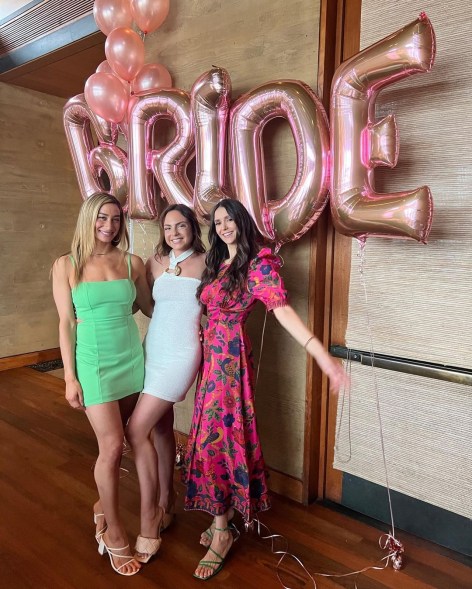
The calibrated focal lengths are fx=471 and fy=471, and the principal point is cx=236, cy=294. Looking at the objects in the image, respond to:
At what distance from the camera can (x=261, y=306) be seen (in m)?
2.11

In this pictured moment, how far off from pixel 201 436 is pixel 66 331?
0.59m

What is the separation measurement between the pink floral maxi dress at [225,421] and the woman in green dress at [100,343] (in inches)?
10.6

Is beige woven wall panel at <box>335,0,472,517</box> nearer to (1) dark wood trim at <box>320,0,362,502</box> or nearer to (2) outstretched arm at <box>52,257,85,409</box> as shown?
(1) dark wood trim at <box>320,0,362,502</box>

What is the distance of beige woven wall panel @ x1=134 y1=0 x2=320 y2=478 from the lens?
1910 millimetres

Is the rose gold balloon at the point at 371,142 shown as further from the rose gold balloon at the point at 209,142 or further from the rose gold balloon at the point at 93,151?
the rose gold balloon at the point at 93,151

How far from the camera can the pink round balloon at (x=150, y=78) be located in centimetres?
221

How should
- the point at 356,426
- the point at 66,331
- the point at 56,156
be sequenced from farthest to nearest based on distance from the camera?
the point at 56,156, the point at 356,426, the point at 66,331

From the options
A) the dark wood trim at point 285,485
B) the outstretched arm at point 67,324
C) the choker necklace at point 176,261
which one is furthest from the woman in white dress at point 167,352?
the dark wood trim at point 285,485

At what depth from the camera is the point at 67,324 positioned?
1603 millimetres

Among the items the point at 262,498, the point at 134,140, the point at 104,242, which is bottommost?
the point at 262,498

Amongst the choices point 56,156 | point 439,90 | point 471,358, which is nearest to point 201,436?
point 471,358

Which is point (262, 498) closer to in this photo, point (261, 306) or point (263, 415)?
point (263, 415)

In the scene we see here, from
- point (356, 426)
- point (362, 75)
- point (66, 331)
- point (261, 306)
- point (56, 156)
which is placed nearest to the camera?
point (362, 75)

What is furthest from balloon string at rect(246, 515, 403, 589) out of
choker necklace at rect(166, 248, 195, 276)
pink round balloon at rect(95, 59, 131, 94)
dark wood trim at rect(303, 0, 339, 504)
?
pink round balloon at rect(95, 59, 131, 94)
